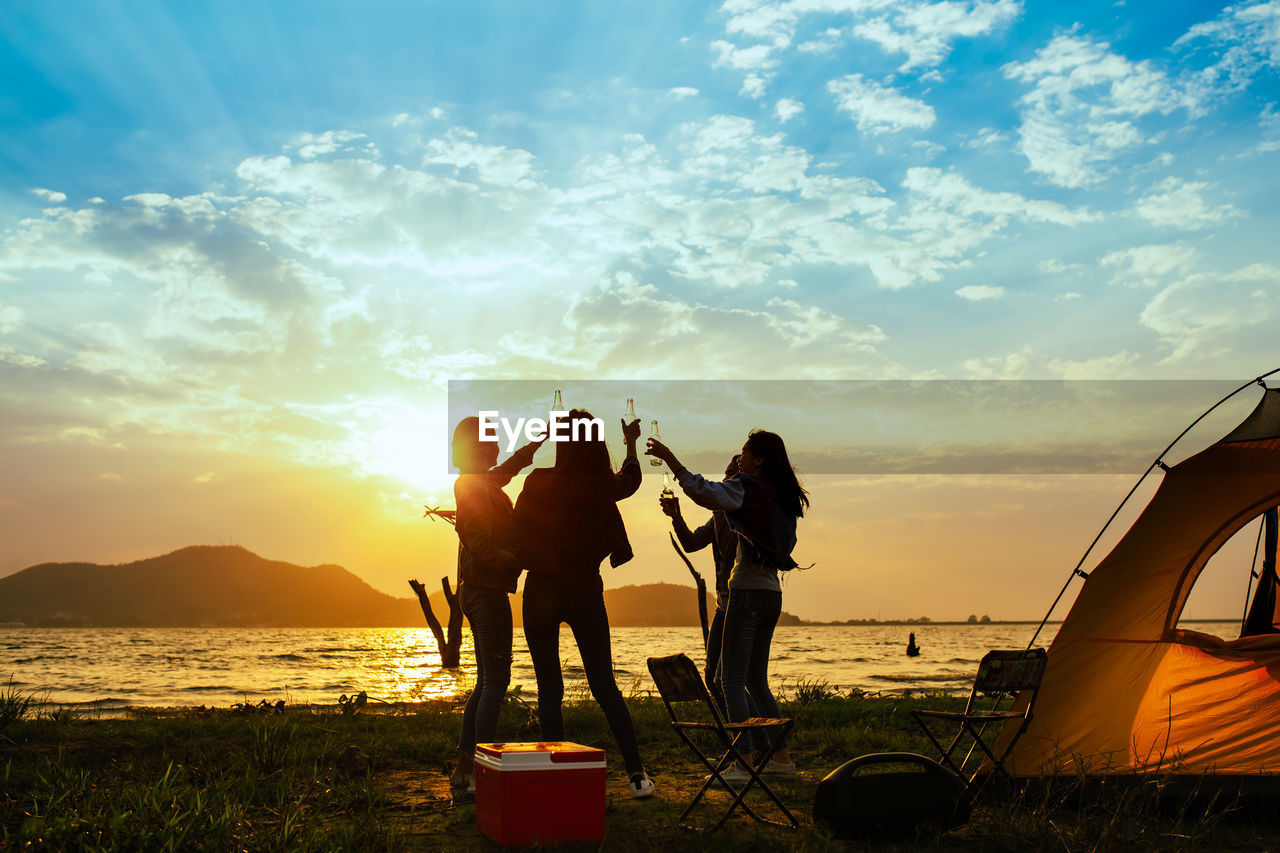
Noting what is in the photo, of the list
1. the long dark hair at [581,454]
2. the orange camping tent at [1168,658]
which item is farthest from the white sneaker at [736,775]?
the long dark hair at [581,454]

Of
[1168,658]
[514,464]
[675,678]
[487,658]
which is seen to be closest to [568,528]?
[514,464]

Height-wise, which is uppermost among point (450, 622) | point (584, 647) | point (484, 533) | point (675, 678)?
point (484, 533)

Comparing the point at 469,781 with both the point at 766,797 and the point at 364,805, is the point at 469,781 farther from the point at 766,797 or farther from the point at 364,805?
the point at 766,797

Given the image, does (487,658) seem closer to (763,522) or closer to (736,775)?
(736,775)

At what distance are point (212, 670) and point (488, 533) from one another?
31.7 meters

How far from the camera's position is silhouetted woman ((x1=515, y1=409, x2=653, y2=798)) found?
4.75m

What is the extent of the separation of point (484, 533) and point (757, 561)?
1.77 meters

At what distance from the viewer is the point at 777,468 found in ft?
17.8

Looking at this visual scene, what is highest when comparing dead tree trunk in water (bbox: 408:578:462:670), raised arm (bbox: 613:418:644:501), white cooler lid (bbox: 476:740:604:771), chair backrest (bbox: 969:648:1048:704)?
raised arm (bbox: 613:418:644:501)

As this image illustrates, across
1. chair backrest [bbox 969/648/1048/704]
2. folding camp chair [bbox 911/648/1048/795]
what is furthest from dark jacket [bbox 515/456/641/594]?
chair backrest [bbox 969/648/1048/704]

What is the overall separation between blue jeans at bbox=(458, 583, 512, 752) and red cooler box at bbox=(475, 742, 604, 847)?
866 millimetres

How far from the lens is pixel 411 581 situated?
19.9m

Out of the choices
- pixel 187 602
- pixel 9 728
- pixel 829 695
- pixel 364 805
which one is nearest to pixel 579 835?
pixel 364 805

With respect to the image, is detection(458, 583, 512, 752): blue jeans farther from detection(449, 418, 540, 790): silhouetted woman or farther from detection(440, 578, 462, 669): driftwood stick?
detection(440, 578, 462, 669): driftwood stick
